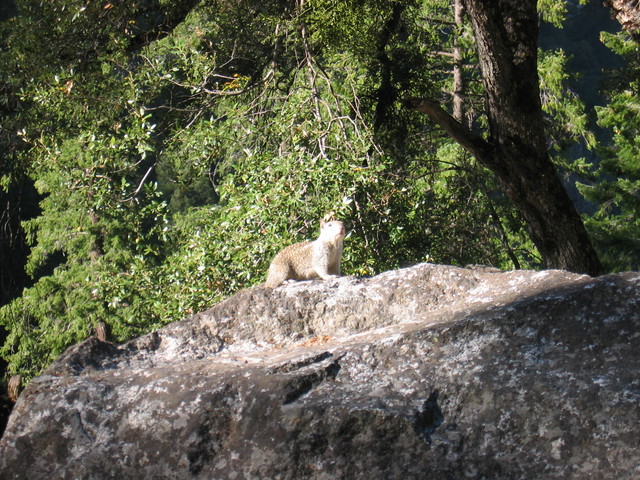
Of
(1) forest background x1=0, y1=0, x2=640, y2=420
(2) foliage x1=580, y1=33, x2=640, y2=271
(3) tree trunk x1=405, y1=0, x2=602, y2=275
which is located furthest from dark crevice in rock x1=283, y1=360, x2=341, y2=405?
(2) foliage x1=580, y1=33, x2=640, y2=271

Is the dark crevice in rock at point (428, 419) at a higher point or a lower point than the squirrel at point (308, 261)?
lower

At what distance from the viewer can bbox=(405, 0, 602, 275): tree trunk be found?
750 cm

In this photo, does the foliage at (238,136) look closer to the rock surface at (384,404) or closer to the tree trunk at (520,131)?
the tree trunk at (520,131)

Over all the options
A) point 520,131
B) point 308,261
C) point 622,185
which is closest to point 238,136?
point 520,131

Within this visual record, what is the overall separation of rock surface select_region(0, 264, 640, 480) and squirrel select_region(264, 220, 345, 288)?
2.55 m

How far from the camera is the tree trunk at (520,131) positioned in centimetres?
750

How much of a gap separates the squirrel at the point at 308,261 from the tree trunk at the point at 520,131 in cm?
235

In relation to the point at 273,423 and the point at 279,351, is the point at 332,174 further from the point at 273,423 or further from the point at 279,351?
the point at 273,423

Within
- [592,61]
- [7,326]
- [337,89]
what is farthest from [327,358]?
[592,61]

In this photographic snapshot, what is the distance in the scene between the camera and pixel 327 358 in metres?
3.22

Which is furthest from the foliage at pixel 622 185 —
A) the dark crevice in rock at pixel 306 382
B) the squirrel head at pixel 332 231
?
the dark crevice in rock at pixel 306 382

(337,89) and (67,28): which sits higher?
(67,28)

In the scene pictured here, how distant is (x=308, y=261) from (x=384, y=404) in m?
3.43

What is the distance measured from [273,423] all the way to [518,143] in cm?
564
